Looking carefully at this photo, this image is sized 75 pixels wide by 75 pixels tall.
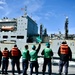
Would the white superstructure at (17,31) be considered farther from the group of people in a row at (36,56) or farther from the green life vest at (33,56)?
the green life vest at (33,56)

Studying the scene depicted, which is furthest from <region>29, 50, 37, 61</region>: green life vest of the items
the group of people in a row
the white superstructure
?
the white superstructure

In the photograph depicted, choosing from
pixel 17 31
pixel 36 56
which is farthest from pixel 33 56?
pixel 17 31

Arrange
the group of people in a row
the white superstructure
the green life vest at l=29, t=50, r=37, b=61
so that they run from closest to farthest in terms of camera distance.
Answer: the group of people in a row
the green life vest at l=29, t=50, r=37, b=61
the white superstructure

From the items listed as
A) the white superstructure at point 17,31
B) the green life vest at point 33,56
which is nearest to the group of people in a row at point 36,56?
the green life vest at point 33,56

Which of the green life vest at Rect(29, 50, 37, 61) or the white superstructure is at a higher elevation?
the white superstructure

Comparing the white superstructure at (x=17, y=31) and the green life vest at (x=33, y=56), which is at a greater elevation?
the white superstructure at (x=17, y=31)

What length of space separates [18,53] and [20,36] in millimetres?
63395

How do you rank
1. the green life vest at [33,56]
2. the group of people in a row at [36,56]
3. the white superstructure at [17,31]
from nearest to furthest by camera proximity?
the group of people in a row at [36,56] → the green life vest at [33,56] → the white superstructure at [17,31]

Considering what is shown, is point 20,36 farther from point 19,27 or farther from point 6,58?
point 6,58

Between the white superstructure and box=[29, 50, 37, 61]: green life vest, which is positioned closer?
box=[29, 50, 37, 61]: green life vest

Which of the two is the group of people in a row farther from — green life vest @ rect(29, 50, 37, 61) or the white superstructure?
the white superstructure

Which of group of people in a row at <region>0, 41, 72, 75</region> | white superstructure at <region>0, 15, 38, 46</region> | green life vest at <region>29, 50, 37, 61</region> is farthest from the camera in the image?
white superstructure at <region>0, 15, 38, 46</region>

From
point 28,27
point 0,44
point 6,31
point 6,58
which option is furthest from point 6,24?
point 6,58

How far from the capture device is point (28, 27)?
249ft
